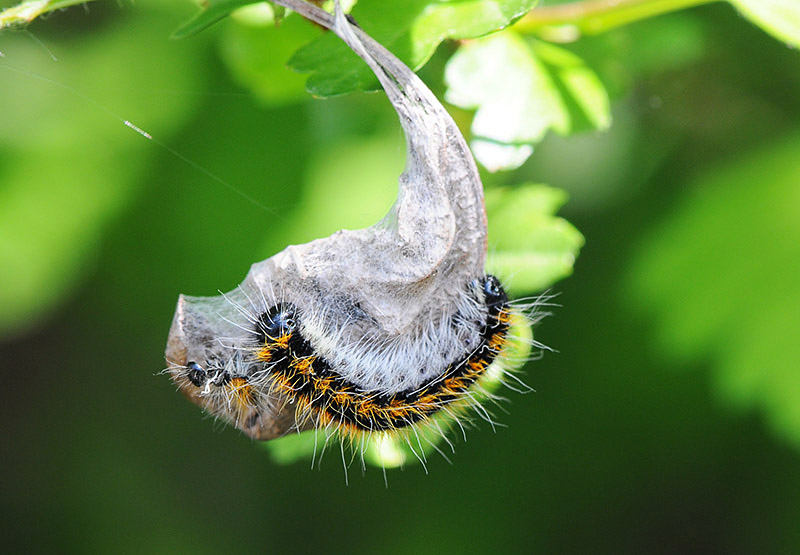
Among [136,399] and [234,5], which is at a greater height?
[234,5]

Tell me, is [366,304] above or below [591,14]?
below


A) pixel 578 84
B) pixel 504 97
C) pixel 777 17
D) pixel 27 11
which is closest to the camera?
pixel 27 11

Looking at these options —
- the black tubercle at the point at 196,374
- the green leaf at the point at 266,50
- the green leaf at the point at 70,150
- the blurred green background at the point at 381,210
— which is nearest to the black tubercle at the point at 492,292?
the black tubercle at the point at 196,374

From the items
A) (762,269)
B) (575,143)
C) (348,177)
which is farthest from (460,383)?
(575,143)

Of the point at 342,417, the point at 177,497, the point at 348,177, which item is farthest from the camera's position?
the point at 177,497

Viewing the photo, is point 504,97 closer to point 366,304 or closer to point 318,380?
point 366,304

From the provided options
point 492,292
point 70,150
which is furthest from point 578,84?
point 70,150

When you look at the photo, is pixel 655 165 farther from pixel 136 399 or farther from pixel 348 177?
pixel 136 399

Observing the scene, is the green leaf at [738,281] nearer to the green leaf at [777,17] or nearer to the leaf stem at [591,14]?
the leaf stem at [591,14]
